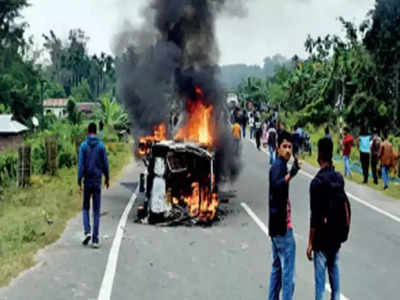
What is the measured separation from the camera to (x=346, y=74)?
34.8 metres

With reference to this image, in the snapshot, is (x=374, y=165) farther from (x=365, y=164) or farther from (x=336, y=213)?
(x=336, y=213)

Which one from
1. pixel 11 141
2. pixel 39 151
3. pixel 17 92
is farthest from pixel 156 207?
pixel 17 92

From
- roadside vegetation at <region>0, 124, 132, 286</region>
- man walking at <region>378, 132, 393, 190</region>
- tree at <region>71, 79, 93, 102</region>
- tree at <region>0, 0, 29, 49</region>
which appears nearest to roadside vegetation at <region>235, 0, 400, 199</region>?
man walking at <region>378, 132, 393, 190</region>

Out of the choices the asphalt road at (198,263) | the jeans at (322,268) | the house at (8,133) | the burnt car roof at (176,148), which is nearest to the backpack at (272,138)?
the asphalt road at (198,263)

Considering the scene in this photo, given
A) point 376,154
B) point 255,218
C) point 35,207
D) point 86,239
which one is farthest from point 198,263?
point 376,154

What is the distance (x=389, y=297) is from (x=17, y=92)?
51.6 metres

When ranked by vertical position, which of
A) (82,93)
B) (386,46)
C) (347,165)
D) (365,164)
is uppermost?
(386,46)

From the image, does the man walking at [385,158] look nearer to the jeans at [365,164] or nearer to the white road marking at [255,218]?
the jeans at [365,164]

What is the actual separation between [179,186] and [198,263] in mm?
3861

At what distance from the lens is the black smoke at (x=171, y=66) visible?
18.6 m

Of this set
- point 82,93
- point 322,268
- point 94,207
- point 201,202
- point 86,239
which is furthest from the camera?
point 82,93

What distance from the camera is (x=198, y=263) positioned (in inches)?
345

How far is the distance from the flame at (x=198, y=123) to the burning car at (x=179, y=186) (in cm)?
414

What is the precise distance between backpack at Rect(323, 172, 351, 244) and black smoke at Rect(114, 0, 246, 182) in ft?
37.4
